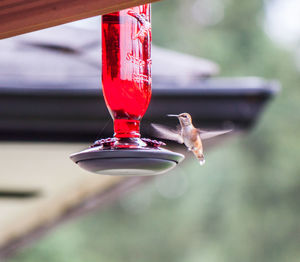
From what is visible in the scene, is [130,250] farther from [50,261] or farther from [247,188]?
[50,261]

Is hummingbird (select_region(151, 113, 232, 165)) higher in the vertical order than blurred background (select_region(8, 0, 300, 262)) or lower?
lower

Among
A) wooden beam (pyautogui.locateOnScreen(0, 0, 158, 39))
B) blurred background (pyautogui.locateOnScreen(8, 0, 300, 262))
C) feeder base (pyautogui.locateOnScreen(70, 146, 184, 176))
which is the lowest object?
feeder base (pyautogui.locateOnScreen(70, 146, 184, 176))

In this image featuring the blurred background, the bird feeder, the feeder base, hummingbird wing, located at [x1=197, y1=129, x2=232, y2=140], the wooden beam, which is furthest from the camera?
the blurred background

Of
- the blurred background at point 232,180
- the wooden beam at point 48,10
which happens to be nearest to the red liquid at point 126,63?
the wooden beam at point 48,10

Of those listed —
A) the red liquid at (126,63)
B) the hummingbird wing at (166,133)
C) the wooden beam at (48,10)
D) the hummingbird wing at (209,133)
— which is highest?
the red liquid at (126,63)

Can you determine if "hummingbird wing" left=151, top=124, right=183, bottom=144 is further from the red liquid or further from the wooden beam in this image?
the wooden beam

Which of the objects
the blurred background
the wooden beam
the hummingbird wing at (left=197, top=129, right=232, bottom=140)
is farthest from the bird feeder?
the blurred background

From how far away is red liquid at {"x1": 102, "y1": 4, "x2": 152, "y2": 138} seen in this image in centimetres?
138

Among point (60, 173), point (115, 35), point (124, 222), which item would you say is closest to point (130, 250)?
point (124, 222)

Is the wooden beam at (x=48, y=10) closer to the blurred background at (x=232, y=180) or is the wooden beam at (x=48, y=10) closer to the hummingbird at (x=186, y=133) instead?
the hummingbird at (x=186, y=133)

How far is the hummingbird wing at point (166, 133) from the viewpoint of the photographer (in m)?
1.39

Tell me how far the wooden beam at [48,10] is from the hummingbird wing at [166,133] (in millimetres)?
425

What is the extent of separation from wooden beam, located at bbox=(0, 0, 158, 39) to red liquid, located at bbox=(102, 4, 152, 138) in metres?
0.35

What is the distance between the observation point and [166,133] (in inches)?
55.4
